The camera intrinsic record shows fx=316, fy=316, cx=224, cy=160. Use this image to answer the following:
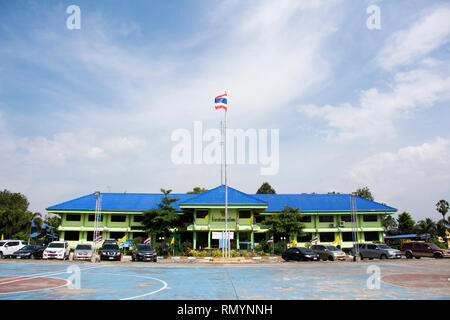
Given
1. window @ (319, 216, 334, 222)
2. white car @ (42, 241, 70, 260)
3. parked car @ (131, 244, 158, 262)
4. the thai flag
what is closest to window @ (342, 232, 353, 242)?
window @ (319, 216, 334, 222)

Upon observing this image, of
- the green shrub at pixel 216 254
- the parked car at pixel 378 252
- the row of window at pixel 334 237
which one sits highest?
the row of window at pixel 334 237

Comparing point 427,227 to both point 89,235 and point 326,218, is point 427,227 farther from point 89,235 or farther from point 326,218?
point 89,235

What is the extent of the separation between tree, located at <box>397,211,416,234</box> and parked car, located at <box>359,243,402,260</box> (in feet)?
133

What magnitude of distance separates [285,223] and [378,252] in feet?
36.6

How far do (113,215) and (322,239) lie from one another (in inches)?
1156

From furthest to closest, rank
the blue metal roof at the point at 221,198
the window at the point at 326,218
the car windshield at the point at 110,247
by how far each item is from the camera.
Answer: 1. the window at the point at 326,218
2. the blue metal roof at the point at 221,198
3. the car windshield at the point at 110,247

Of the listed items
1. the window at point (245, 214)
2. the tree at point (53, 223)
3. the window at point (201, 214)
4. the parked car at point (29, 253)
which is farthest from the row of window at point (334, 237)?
the tree at point (53, 223)

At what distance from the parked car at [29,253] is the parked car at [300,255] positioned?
23986 millimetres

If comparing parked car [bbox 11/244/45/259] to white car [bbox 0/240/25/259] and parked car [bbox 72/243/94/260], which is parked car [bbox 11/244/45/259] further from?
parked car [bbox 72/243/94/260]

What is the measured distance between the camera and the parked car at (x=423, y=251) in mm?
31547

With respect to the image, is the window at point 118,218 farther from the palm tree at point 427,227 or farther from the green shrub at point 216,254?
the palm tree at point 427,227

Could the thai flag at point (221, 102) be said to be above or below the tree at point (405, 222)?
above

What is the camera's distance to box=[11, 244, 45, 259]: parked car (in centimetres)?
3008
